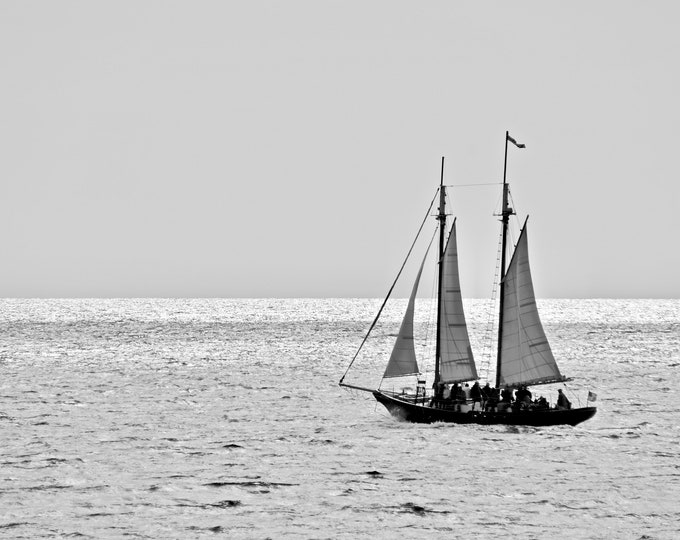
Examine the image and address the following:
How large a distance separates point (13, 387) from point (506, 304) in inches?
1463

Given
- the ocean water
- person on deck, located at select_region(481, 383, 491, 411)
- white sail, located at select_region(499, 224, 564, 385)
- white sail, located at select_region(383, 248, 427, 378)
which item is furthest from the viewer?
white sail, located at select_region(499, 224, 564, 385)

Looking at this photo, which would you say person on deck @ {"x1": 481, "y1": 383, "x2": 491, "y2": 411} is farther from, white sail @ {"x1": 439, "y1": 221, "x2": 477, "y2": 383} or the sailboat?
white sail @ {"x1": 439, "y1": 221, "x2": 477, "y2": 383}

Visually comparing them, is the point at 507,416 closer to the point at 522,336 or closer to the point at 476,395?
the point at 476,395

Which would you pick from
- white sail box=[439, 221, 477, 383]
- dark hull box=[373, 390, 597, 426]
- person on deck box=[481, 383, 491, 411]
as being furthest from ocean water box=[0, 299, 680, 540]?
white sail box=[439, 221, 477, 383]

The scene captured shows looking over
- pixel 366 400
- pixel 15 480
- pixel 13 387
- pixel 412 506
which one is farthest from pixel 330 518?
pixel 13 387

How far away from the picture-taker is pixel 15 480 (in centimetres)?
3447

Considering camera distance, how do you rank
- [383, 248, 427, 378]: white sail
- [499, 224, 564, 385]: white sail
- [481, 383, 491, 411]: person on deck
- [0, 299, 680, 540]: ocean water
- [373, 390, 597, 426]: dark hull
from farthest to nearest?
[499, 224, 564, 385]: white sail
[481, 383, 491, 411]: person on deck
[383, 248, 427, 378]: white sail
[373, 390, 597, 426]: dark hull
[0, 299, 680, 540]: ocean water

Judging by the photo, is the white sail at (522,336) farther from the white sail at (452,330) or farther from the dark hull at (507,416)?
the white sail at (452,330)

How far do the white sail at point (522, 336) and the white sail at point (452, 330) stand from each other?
205cm

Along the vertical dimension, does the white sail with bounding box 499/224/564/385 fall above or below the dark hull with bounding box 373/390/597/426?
above

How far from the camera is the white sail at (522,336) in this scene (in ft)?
159

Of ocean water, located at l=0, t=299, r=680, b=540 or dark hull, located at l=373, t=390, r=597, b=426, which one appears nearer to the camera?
ocean water, located at l=0, t=299, r=680, b=540

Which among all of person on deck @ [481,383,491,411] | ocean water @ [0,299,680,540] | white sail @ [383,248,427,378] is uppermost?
white sail @ [383,248,427,378]

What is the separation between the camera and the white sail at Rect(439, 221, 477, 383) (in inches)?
1913
